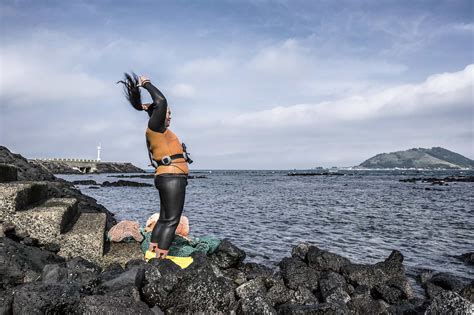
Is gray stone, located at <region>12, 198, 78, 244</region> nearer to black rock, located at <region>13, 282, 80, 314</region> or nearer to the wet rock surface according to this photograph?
the wet rock surface

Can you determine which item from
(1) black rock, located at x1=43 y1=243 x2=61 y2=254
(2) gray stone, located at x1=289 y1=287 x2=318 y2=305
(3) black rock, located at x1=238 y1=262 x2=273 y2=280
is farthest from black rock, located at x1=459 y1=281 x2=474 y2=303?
(1) black rock, located at x1=43 y1=243 x2=61 y2=254

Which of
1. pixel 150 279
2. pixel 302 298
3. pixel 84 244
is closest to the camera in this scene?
pixel 150 279

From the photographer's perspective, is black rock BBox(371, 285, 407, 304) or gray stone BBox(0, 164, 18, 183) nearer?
black rock BBox(371, 285, 407, 304)

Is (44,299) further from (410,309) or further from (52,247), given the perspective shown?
(410,309)

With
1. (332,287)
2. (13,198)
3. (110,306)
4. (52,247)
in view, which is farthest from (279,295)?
(13,198)

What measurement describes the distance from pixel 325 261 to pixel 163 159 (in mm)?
4376

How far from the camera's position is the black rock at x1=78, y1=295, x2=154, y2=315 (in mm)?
3801

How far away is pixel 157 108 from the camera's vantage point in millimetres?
5977

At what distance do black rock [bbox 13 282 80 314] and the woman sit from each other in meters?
2.19

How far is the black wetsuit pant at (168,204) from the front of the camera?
6.23 meters

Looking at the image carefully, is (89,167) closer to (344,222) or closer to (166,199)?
(344,222)

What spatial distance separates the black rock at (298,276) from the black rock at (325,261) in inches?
28.4

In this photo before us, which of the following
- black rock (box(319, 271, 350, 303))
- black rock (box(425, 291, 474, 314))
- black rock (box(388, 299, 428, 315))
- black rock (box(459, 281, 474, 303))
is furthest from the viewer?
black rock (box(319, 271, 350, 303))

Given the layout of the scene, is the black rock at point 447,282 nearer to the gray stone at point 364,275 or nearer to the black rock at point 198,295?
the gray stone at point 364,275
